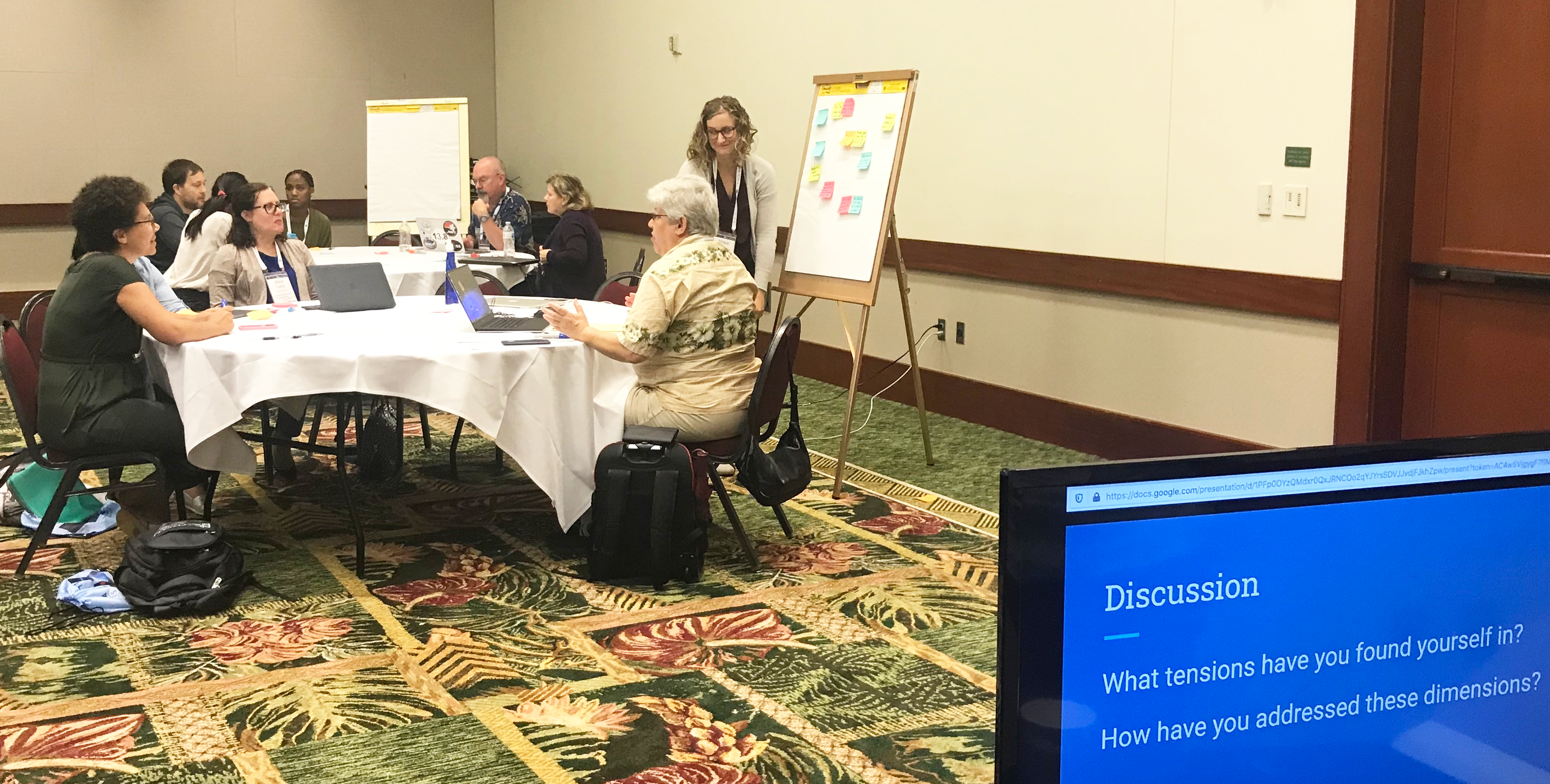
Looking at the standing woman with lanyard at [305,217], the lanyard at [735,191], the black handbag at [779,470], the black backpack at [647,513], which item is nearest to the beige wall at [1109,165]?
the lanyard at [735,191]

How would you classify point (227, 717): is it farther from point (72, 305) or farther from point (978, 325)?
point (978, 325)

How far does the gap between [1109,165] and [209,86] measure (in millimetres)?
7200

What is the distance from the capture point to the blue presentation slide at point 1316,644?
0.90 metres

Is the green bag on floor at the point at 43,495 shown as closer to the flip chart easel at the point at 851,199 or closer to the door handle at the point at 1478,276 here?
the flip chart easel at the point at 851,199

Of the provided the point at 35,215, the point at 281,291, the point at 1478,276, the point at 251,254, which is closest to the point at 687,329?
the point at 281,291

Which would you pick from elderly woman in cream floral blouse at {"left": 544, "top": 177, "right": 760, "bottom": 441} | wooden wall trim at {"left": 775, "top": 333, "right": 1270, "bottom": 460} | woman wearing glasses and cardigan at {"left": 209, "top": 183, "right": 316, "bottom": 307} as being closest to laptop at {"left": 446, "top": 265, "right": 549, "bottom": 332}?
elderly woman in cream floral blouse at {"left": 544, "top": 177, "right": 760, "bottom": 441}

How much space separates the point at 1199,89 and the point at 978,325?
1.71m

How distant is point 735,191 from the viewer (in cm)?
593

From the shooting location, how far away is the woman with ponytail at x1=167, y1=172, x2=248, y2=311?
572 centimetres

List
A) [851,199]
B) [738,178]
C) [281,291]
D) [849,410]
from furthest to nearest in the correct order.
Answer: [738,178]
[851,199]
[849,410]
[281,291]

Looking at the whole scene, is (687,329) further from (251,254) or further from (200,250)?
(200,250)

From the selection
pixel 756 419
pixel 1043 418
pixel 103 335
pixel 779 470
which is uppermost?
pixel 103 335

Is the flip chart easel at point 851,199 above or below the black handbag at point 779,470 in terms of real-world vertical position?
above

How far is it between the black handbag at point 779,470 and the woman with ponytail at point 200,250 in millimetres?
2722
